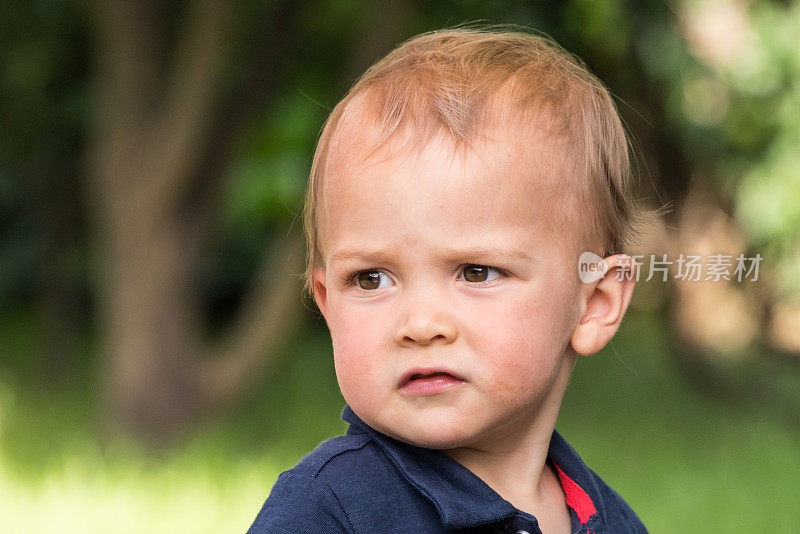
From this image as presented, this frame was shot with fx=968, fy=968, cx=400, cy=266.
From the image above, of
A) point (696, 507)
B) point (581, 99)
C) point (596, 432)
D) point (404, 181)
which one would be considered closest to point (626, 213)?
point (581, 99)

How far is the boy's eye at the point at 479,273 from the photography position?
1.46m

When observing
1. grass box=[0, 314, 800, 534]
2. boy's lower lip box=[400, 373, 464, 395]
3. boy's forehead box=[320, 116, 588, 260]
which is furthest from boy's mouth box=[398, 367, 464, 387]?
grass box=[0, 314, 800, 534]

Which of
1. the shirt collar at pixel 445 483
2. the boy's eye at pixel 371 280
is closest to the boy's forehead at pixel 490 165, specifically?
the boy's eye at pixel 371 280

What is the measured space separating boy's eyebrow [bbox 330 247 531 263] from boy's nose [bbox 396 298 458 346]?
2.9 inches

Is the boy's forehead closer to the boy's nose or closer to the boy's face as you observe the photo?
the boy's face

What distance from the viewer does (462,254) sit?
1.43 metres

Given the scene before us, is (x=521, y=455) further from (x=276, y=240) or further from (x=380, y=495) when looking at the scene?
(x=276, y=240)

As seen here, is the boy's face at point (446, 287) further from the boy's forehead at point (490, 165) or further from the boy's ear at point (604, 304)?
the boy's ear at point (604, 304)

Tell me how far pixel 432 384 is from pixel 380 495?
0.18 metres

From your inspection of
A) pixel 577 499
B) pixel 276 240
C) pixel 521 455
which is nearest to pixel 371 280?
pixel 521 455

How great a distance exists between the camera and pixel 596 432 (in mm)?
5773

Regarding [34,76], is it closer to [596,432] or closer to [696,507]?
[596,432]

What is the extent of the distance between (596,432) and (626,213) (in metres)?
4.27

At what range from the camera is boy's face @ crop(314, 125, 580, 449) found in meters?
1.43
